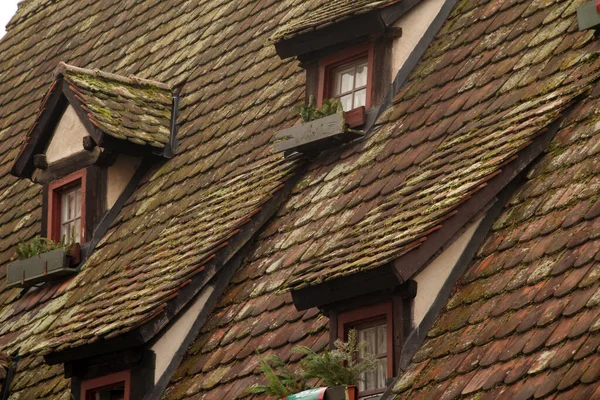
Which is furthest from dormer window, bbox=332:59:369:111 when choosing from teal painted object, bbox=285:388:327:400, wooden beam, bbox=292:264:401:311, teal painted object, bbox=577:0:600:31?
teal painted object, bbox=285:388:327:400

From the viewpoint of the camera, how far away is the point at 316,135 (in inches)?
603

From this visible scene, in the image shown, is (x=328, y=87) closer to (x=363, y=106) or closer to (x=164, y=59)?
(x=363, y=106)

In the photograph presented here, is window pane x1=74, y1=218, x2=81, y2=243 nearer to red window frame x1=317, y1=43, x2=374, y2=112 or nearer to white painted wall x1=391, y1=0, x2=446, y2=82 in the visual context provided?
red window frame x1=317, y1=43, x2=374, y2=112

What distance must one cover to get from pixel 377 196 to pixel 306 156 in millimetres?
1708

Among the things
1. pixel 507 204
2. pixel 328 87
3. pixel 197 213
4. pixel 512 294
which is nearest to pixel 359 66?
pixel 328 87

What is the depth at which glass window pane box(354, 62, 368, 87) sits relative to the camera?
15695mm

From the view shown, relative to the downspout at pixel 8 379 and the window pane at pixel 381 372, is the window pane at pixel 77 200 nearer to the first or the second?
the downspout at pixel 8 379

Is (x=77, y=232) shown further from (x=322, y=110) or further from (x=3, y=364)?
(x=322, y=110)

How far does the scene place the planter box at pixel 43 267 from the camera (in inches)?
688

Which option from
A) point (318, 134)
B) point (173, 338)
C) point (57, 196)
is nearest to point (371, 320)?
point (173, 338)

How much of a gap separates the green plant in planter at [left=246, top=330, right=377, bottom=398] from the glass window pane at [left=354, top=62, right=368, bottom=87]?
139 inches

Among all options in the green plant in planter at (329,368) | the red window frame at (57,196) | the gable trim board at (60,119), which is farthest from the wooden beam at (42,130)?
the green plant in planter at (329,368)

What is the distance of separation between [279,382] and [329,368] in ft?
2.19

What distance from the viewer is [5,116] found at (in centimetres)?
2164
